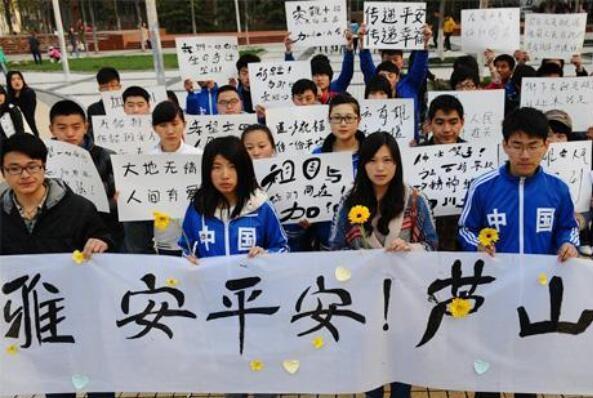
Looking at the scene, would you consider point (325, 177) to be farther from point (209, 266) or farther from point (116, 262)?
point (116, 262)

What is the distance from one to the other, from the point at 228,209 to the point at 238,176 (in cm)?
18

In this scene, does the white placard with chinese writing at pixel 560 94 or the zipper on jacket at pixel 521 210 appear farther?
the white placard with chinese writing at pixel 560 94

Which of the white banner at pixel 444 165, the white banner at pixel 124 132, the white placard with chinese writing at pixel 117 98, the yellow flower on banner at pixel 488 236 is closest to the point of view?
the yellow flower on banner at pixel 488 236

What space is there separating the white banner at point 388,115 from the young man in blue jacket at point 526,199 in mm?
1832

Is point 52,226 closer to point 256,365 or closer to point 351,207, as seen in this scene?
point 256,365

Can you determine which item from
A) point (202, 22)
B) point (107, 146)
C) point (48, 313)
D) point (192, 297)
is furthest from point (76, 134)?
point (202, 22)

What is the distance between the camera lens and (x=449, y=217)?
3615mm

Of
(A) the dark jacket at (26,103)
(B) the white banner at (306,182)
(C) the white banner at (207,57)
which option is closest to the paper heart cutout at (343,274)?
(B) the white banner at (306,182)

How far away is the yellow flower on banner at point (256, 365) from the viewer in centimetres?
283

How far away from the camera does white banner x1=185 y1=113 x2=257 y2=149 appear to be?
4.77 m

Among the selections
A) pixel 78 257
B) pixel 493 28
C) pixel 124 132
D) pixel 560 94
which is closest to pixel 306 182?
pixel 78 257

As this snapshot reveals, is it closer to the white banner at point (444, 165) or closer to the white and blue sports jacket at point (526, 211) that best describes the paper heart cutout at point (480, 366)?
the white and blue sports jacket at point (526, 211)

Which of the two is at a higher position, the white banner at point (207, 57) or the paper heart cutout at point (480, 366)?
the white banner at point (207, 57)

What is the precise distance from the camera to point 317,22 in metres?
6.04
